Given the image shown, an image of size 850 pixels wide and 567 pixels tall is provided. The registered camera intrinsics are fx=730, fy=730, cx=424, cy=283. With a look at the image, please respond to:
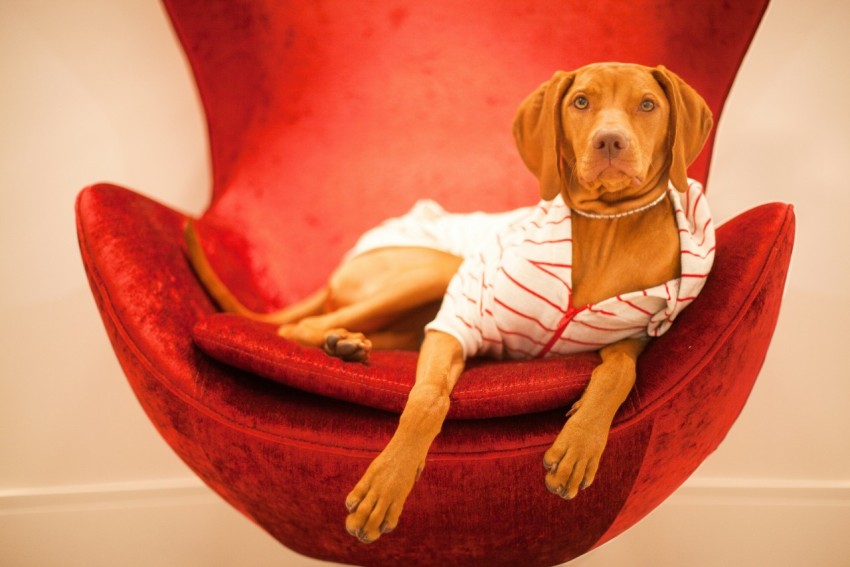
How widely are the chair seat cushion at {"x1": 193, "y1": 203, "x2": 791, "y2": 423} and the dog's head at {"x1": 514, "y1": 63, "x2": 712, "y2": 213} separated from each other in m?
0.22

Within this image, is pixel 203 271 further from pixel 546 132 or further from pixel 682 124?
pixel 682 124

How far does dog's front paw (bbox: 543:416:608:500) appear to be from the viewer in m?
1.19

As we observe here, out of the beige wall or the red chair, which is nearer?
the red chair

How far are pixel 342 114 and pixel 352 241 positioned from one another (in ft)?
1.30

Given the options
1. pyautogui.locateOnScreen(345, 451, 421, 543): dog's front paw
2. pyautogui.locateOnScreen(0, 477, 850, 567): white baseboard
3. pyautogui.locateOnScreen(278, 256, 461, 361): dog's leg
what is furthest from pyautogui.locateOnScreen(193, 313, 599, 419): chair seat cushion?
pyautogui.locateOnScreen(0, 477, 850, 567): white baseboard

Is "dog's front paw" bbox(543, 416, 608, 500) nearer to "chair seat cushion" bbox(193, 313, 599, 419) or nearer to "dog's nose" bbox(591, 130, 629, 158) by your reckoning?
"chair seat cushion" bbox(193, 313, 599, 419)

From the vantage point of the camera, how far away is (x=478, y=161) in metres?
2.18

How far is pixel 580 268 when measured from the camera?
1404mm

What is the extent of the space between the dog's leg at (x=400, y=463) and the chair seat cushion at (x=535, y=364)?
4cm

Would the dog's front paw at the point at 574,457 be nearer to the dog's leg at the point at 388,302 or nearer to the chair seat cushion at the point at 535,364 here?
the chair seat cushion at the point at 535,364

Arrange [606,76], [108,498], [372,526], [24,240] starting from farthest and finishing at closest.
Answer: [24,240], [108,498], [606,76], [372,526]

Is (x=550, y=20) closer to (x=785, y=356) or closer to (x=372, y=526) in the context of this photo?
(x=785, y=356)

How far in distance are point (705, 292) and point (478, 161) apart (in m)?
0.97

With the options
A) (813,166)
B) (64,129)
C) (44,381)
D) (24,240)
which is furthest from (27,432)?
Answer: (813,166)
